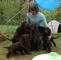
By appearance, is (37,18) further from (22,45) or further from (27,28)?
(22,45)

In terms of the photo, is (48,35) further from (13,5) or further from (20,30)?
(13,5)

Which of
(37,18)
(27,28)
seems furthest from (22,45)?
(37,18)

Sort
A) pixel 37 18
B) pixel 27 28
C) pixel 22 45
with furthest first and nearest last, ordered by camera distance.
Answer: pixel 37 18, pixel 27 28, pixel 22 45

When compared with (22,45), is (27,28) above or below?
above

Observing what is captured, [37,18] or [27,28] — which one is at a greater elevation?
[37,18]

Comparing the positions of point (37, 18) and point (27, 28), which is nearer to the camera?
point (27, 28)

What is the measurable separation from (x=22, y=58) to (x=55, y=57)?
245cm

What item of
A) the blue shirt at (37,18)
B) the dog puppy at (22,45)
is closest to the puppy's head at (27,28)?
the dog puppy at (22,45)

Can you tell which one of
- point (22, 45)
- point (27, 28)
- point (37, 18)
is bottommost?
point (22, 45)

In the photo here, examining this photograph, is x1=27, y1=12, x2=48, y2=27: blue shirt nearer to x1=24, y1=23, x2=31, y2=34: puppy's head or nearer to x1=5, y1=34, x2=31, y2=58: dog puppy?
x1=24, y1=23, x2=31, y2=34: puppy's head

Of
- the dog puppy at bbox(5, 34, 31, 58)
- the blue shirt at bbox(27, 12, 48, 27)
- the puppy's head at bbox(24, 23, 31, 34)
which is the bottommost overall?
the dog puppy at bbox(5, 34, 31, 58)

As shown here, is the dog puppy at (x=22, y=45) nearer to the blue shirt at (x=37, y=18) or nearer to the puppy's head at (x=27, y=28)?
the puppy's head at (x=27, y=28)

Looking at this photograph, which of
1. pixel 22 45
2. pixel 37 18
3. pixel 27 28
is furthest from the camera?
pixel 37 18

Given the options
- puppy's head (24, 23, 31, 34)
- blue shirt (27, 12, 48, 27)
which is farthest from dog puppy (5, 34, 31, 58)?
blue shirt (27, 12, 48, 27)
